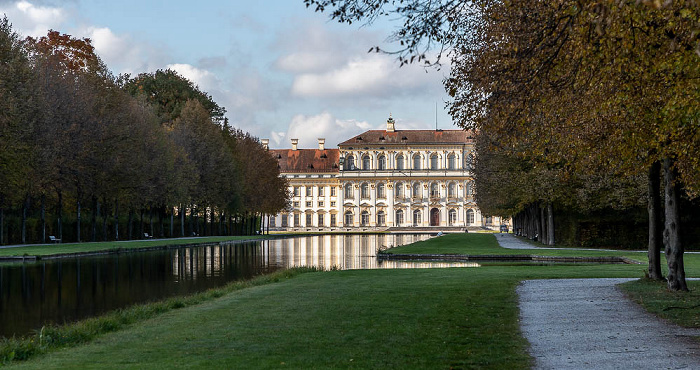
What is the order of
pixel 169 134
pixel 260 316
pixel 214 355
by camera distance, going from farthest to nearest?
pixel 169 134, pixel 260 316, pixel 214 355

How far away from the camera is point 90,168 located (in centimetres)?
4403

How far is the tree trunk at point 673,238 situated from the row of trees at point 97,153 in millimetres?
29484

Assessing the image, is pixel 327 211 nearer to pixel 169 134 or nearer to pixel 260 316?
pixel 169 134

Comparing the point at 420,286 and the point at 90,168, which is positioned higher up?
the point at 90,168

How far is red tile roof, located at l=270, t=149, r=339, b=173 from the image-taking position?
12912 centimetres

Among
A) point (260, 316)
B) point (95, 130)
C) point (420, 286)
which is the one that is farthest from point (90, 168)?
point (260, 316)

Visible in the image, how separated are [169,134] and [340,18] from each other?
52.4 metres

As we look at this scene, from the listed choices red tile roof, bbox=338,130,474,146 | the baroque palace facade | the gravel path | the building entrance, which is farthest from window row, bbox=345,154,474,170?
the gravel path

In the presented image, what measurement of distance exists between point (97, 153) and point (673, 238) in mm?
37753

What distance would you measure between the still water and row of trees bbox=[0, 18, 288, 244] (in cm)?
867

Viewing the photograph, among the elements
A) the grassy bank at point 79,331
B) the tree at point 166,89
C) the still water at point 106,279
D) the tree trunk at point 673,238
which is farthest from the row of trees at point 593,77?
the tree at point 166,89

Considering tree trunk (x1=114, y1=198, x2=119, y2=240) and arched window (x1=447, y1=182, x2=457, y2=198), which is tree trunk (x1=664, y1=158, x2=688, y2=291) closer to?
tree trunk (x1=114, y1=198, x2=119, y2=240)

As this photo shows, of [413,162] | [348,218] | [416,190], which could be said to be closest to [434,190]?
[416,190]

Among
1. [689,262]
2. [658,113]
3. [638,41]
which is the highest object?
[638,41]
